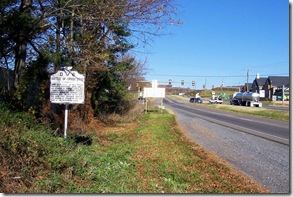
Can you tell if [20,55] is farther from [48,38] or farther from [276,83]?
[276,83]

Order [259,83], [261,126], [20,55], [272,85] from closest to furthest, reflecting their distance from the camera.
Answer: [20,55], [261,126], [272,85], [259,83]

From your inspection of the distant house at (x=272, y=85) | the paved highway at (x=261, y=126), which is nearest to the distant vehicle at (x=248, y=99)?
the distant house at (x=272, y=85)

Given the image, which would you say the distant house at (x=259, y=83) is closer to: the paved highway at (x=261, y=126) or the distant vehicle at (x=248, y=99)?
the distant vehicle at (x=248, y=99)

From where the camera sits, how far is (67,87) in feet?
30.2

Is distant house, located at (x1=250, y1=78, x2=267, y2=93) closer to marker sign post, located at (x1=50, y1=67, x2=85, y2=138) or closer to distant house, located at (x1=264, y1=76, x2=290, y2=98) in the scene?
distant house, located at (x1=264, y1=76, x2=290, y2=98)

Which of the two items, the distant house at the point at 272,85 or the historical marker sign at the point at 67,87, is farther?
the distant house at the point at 272,85

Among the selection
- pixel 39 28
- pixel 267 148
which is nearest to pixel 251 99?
pixel 267 148

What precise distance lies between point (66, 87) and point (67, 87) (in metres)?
0.03

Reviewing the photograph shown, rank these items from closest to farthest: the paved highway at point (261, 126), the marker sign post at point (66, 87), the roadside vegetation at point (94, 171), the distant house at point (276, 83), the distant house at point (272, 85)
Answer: the roadside vegetation at point (94, 171) < the marker sign post at point (66, 87) < the paved highway at point (261, 126) < the distant house at point (272, 85) < the distant house at point (276, 83)

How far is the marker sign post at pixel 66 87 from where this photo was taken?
29.9 ft

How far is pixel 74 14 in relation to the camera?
8617 millimetres

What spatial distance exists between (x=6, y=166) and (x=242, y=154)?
7.11 m

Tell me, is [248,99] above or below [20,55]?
below

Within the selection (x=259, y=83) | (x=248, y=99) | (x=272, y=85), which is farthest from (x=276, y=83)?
(x=248, y=99)
